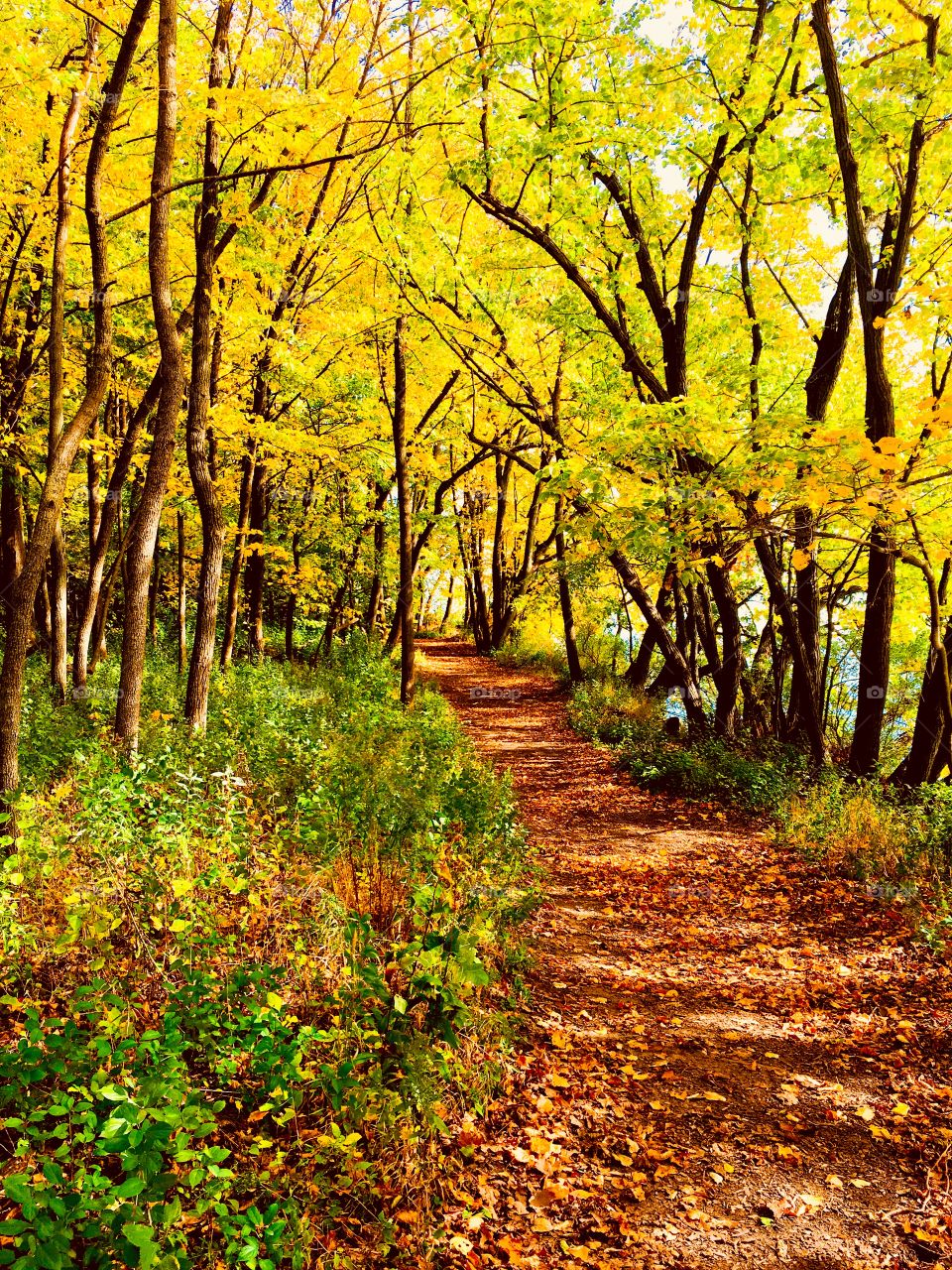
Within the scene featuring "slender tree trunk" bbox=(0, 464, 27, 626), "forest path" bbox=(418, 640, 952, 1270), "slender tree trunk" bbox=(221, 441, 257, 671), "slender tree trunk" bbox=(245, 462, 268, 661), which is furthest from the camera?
"slender tree trunk" bbox=(245, 462, 268, 661)

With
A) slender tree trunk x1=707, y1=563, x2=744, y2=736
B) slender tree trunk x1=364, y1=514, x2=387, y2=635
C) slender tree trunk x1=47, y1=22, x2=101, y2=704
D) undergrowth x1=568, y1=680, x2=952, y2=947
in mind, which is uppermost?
slender tree trunk x1=47, y1=22, x2=101, y2=704

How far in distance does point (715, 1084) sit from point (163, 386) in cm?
619

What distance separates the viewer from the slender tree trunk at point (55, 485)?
538 centimetres

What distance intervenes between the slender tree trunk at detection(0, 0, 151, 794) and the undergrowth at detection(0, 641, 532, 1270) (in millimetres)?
674

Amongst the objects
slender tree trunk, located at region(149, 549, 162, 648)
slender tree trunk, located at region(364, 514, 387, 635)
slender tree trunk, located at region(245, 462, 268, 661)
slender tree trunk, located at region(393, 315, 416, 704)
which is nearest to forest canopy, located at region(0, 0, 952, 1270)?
slender tree trunk, located at region(393, 315, 416, 704)

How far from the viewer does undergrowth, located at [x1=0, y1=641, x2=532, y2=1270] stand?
2.28m

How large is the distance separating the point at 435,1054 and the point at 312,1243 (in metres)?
Answer: 0.83

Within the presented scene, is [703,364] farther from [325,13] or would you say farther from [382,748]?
[382,748]

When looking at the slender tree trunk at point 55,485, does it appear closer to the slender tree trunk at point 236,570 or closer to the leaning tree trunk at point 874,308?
the slender tree trunk at point 236,570

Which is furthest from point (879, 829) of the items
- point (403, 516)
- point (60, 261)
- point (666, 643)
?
point (60, 261)

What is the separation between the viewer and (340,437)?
15.7 metres

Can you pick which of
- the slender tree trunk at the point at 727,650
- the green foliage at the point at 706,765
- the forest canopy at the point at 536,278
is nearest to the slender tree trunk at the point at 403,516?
the forest canopy at the point at 536,278

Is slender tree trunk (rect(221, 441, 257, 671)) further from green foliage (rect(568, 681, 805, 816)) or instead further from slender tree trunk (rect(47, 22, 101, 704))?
green foliage (rect(568, 681, 805, 816))

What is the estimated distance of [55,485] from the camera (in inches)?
223
